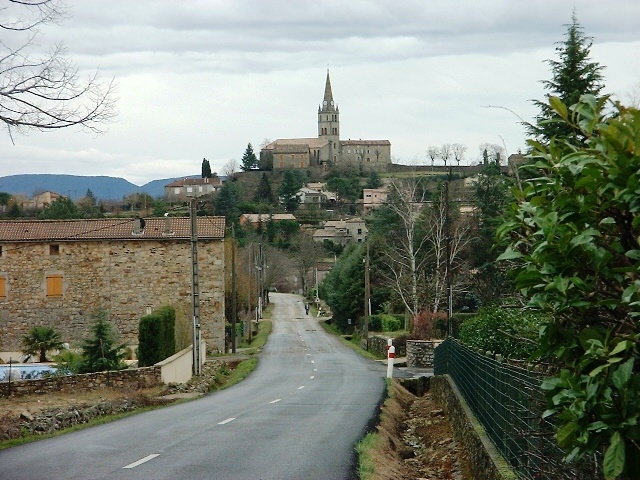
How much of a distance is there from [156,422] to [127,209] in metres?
101

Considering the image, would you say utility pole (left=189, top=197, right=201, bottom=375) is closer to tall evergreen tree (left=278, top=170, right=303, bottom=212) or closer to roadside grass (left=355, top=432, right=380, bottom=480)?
roadside grass (left=355, top=432, right=380, bottom=480)

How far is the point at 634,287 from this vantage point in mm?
3451

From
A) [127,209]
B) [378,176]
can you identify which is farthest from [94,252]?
[378,176]

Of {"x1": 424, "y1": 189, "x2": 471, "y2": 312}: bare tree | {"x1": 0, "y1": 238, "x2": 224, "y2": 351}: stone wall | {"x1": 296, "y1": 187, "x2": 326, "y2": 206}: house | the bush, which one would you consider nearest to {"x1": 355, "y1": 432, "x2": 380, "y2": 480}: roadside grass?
the bush

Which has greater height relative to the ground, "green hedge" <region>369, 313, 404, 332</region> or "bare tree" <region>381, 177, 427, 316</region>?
"bare tree" <region>381, 177, 427, 316</region>

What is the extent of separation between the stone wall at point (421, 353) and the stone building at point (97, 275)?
1057 cm

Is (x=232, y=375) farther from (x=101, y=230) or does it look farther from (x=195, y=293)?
(x=101, y=230)

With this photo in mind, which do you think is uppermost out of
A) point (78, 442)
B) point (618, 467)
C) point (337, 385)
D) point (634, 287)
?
point (634, 287)

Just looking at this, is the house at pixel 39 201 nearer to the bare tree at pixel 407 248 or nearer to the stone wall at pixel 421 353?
the bare tree at pixel 407 248

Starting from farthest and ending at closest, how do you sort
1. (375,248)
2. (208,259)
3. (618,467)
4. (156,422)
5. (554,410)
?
(375,248) → (208,259) → (156,422) → (554,410) → (618,467)

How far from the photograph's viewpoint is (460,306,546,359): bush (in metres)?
13.6

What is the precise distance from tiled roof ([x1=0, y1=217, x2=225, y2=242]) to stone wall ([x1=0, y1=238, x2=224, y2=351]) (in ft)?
1.09

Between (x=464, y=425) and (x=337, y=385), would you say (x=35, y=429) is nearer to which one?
(x=464, y=425)

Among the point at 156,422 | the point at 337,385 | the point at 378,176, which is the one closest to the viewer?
the point at 156,422
